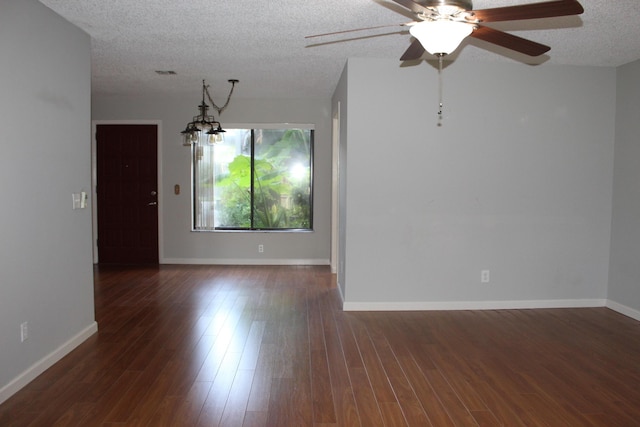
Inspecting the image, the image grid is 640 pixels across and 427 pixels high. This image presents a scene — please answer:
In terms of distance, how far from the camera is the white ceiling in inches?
120

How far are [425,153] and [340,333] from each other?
1.90 m

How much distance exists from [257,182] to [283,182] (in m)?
0.40

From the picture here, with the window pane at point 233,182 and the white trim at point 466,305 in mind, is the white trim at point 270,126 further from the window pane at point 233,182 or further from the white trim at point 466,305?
the white trim at point 466,305

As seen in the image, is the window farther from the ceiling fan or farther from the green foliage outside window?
the ceiling fan

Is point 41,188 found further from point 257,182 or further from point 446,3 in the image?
point 257,182

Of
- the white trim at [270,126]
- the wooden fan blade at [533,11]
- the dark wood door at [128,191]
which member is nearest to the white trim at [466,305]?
the wooden fan blade at [533,11]

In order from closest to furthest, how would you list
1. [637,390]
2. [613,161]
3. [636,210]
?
[637,390]
[636,210]
[613,161]

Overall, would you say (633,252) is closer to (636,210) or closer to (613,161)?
(636,210)

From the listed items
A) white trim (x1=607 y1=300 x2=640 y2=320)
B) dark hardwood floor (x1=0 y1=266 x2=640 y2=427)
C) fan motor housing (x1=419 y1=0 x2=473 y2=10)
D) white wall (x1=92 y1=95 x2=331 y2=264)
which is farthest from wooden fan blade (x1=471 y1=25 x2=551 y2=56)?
white wall (x1=92 y1=95 x2=331 y2=264)

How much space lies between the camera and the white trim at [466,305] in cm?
444

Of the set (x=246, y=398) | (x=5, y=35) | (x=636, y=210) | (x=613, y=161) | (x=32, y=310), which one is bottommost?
(x=246, y=398)

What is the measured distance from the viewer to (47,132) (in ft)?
10.1

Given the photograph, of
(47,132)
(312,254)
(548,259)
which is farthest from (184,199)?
(548,259)

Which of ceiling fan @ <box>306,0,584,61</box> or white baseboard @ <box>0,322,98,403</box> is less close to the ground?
ceiling fan @ <box>306,0,584,61</box>
